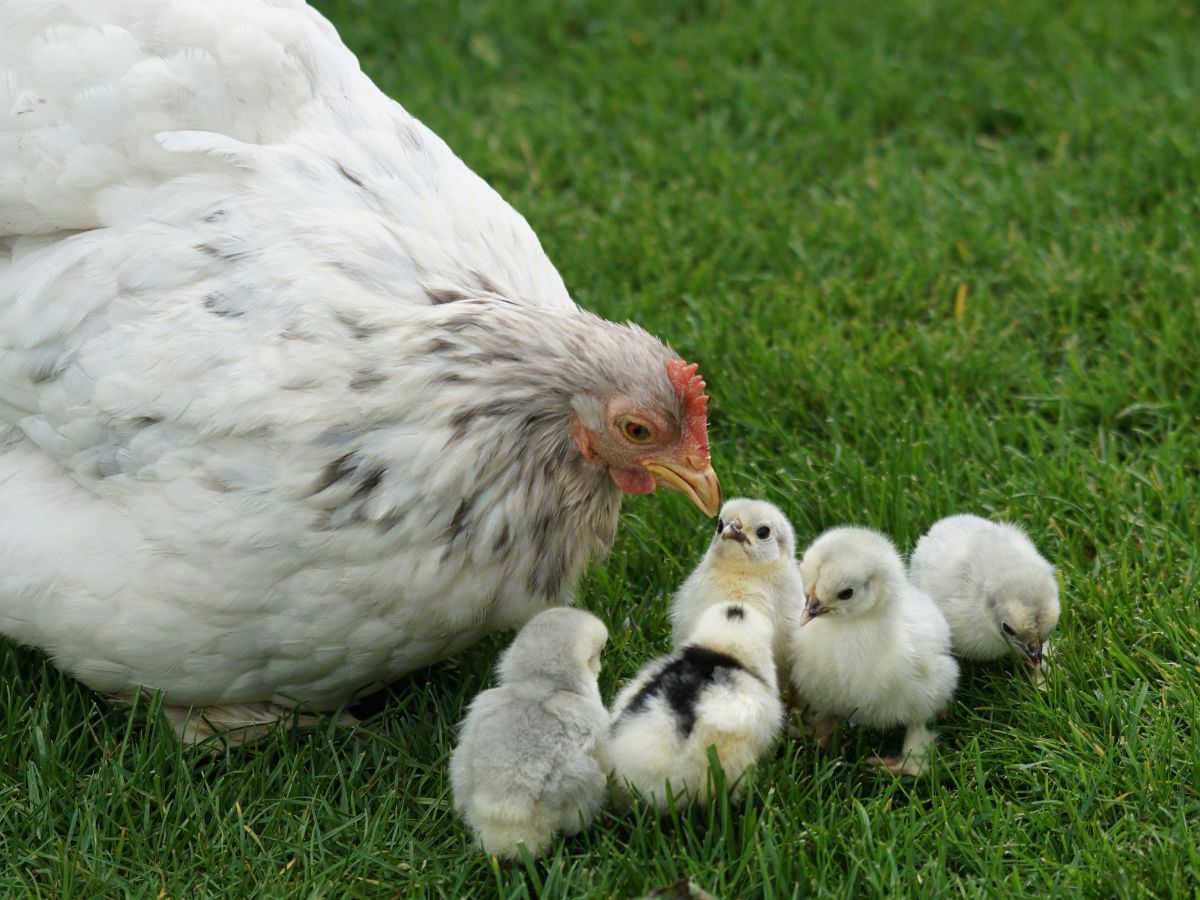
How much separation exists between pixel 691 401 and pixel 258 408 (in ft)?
3.06

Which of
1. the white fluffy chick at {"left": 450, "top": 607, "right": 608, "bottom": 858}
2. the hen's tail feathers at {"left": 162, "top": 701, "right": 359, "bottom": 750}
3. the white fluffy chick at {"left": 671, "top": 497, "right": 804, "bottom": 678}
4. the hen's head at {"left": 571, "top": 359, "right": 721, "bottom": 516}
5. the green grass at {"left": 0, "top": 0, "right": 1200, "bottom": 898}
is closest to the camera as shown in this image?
the white fluffy chick at {"left": 450, "top": 607, "right": 608, "bottom": 858}

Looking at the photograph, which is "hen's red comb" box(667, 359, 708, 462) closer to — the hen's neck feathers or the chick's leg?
the hen's neck feathers

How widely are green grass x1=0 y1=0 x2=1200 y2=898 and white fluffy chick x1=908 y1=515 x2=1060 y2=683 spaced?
11cm

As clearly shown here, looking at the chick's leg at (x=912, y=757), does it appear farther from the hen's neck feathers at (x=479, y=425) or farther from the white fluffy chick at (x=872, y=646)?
the hen's neck feathers at (x=479, y=425)

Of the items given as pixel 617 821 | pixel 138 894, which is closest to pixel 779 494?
pixel 617 821

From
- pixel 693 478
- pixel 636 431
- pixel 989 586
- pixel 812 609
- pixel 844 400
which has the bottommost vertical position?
pixel 844 400

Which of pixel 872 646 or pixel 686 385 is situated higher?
pixel 686 385

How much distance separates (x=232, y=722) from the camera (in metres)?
3.45

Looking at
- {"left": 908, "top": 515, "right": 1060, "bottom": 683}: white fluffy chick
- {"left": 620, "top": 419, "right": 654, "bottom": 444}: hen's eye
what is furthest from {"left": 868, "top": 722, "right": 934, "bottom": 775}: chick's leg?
{"left": 620, "top": 419, "right": 654, "bottom": 444}: hen's eye

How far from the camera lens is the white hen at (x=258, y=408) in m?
3.12

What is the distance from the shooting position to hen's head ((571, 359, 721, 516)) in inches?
124

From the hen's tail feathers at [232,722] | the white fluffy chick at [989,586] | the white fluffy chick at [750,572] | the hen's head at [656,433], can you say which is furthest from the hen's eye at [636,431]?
the hen's tail feathers at [232,722]

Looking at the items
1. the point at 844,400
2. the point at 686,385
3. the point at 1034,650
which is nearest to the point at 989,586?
the point at 1034,650

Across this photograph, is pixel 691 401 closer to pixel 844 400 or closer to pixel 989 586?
pixel 989 586
